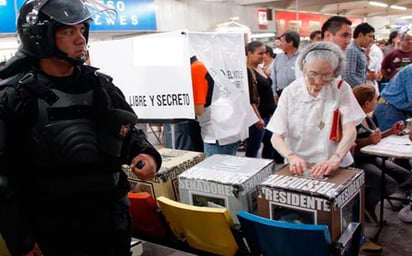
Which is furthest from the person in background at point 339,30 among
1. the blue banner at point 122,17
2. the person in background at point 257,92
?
A: the blue banner at point 122,17

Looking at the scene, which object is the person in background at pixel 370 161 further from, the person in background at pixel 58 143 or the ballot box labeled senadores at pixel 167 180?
the person in background at pixel 58 143

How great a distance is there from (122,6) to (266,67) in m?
2.27

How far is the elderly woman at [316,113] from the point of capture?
1821mm

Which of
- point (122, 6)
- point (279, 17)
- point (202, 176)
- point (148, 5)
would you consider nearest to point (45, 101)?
point (202, 176)

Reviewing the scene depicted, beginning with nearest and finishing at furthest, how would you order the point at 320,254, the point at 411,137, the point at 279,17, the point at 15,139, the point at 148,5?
the point at 15,139 → the point at 320,254 → the point at 411,137 → the point at 148,5 → the point at 279,17

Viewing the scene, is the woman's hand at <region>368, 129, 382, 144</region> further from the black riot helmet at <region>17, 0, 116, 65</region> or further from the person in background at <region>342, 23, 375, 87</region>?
the black riot helmet at <region>17, 0, 116, 65</region>

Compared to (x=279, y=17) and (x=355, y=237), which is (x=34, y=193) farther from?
(x=279, y=17)

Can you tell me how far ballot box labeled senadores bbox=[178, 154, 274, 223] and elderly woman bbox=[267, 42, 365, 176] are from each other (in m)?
0.16

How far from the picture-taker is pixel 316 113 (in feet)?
6.16

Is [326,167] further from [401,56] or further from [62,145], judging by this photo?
[401,56]

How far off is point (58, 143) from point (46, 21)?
0.36m

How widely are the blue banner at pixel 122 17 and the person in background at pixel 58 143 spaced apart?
363cm

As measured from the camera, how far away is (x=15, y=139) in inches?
44.8

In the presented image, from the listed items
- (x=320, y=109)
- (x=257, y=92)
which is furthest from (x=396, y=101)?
(x=320, y=109)
